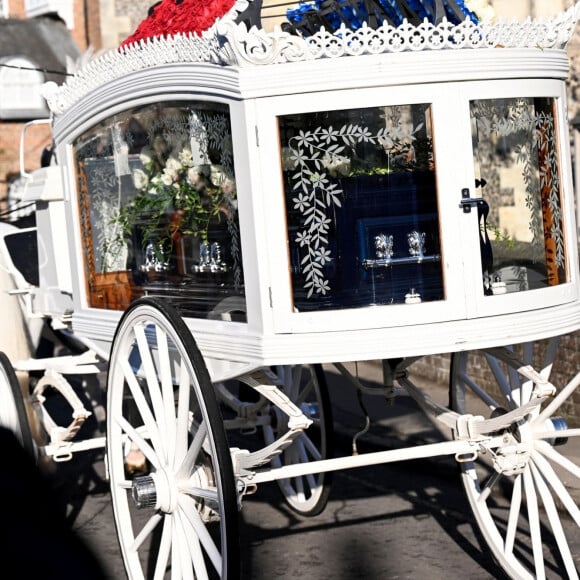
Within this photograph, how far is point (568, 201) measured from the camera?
4.94 metres

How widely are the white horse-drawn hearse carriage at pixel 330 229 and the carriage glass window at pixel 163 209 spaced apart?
0.04ft

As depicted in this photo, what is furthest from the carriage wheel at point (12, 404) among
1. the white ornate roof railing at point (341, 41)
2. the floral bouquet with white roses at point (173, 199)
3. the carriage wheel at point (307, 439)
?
the white ornate roof railing at point (341, 41)

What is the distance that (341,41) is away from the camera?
434cm

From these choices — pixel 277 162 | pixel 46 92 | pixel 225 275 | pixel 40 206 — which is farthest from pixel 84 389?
pixel 277 162

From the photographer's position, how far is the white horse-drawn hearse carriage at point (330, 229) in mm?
4367

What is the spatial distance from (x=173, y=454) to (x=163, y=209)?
115 cm

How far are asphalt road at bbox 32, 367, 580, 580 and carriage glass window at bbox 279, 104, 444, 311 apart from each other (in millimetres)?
1497

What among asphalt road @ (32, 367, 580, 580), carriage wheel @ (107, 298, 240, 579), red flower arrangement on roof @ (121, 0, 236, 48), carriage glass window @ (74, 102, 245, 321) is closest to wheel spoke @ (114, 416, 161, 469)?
carriage wheel @ (107, 298, 240, 579)

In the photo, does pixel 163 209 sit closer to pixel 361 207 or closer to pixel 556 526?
pixel 361 207

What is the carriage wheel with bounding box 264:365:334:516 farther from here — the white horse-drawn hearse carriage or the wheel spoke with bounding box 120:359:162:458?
the wheel spoke with bounding box 120:359:162:458

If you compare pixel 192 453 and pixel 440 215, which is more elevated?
pixel 440 215

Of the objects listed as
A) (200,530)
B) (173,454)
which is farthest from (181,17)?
(200,530)

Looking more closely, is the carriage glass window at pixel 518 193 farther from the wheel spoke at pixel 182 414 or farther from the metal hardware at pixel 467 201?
the wheel spoke at pixel 182 414

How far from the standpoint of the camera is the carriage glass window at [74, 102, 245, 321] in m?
4.74
